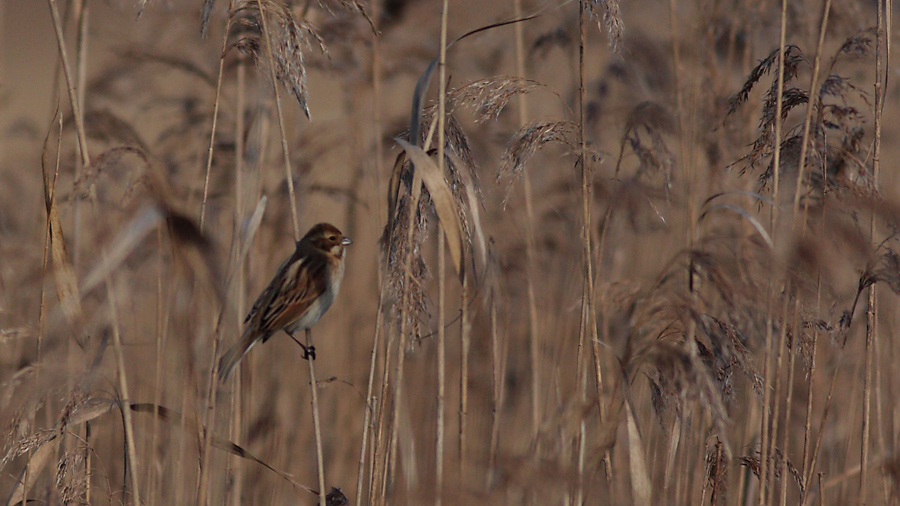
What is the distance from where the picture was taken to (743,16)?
3734mm

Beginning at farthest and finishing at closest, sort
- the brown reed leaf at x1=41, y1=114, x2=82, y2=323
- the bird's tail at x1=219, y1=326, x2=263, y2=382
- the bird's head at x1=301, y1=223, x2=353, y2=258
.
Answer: the bird's head at x1=301, y1=223, x2=353, y2=258
the bird's tail at x1=219, y1=326, x2=263, y2=382
the brown reed leaf at x1=41, y1=114, x2=82, y2=323

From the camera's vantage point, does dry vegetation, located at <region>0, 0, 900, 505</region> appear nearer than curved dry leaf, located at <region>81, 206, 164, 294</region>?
No

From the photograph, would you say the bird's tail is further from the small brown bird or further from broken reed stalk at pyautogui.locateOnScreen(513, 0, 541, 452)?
broken reed stalk at pyautogui.locateOnScreen(513, 0, 541, 452)

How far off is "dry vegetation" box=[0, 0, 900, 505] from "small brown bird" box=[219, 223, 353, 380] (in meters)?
0.18

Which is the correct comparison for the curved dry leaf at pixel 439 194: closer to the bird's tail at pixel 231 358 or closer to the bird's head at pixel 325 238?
the bird's tail at pixel 231 358

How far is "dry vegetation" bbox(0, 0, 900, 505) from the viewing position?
6.28 ft

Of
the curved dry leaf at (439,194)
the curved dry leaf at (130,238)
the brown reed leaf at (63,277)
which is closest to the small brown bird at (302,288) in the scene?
the brown reed leaf at (63,277)

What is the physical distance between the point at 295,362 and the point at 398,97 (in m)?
4.02

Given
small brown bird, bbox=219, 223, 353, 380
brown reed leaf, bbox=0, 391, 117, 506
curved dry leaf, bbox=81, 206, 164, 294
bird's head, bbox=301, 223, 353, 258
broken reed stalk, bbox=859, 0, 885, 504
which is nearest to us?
curved dry leaf, bbox=81, 206, 164, 294

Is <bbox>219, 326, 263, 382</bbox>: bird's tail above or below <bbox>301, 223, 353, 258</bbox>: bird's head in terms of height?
below

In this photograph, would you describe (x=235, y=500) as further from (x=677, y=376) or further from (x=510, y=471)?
(x=677, y=376)

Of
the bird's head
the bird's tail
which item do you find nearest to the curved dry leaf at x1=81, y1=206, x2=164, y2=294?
the bird's tail

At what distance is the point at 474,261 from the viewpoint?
220cm

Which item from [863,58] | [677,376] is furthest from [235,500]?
[863,58]
